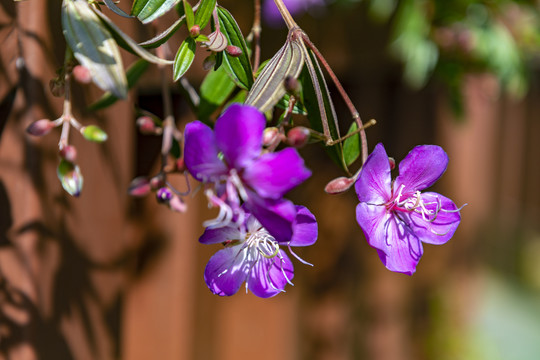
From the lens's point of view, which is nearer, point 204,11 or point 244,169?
point 244,169

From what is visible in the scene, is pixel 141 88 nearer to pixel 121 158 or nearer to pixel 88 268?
pixel 121 158

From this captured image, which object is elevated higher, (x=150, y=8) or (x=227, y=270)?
(x=150, y=8)

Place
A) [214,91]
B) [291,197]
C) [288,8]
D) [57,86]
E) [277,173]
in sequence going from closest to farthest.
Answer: [277,173] → [57,86] → [214,91] → [288,8] → [291,197]

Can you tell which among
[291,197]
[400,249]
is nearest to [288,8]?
[291,197]

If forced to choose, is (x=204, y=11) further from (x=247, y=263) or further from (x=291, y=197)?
(x=291, y=197)

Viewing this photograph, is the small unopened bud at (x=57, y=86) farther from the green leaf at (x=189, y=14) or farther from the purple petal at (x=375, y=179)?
the purple petal at (x=375, y=179)

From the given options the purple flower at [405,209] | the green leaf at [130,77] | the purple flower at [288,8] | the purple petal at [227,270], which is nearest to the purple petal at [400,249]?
the purple flower at [405,209]

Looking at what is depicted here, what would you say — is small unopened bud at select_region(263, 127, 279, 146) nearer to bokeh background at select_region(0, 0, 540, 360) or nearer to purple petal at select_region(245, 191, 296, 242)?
purple petal at select_region(245, 191, 296, 242)
